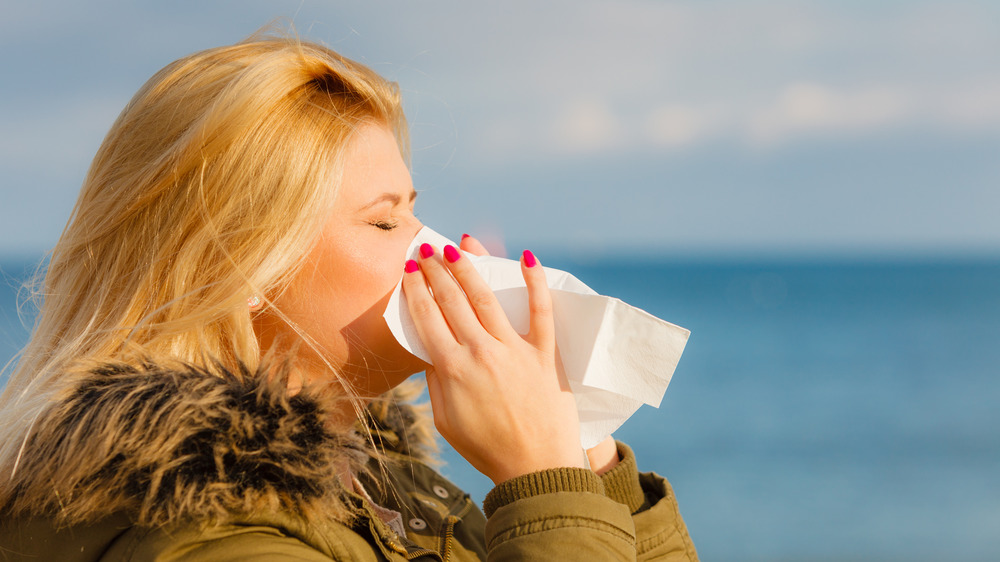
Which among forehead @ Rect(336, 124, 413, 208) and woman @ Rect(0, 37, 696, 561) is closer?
woman @ Rect(0, 37, 696, 561)

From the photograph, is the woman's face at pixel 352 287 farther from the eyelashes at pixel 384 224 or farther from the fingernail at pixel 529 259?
the fingernail at pixel 529 259

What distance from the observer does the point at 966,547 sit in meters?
6.91

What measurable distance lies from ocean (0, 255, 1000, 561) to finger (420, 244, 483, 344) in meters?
1.10

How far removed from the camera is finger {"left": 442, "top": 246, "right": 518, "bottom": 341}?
199 cm

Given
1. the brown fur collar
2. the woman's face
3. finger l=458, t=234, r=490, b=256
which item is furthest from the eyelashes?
the brown fur collar

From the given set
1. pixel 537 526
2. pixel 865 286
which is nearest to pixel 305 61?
pixel 537 526

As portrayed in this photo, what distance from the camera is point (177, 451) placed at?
1.36m

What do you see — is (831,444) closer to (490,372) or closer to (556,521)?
(490,372)

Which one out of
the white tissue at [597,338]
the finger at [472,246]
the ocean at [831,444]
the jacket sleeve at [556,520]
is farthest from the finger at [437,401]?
the ocean at [831,444]

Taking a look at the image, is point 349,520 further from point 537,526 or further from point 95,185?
point 95,185

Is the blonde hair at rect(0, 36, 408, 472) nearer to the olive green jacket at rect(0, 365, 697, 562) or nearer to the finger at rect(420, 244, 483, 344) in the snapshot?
the finger at rect(420, 244, 483, 344)

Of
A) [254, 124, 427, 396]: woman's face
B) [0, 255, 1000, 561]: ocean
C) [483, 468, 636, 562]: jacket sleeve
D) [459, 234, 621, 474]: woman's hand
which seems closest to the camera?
[483, 468, 636, 562]: jacket sleeve

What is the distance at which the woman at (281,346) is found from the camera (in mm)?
1417

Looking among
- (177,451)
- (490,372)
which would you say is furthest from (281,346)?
(177,451)
